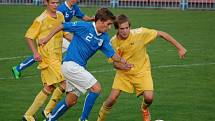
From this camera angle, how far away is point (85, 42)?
10.4 m

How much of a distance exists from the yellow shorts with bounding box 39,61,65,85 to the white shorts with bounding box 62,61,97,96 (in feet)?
3.18

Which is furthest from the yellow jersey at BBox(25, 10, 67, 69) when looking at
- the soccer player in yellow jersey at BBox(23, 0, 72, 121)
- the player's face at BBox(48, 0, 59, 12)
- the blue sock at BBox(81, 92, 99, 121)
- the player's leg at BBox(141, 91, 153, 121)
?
the player's leg at BBox(141, 91, 153, 121)

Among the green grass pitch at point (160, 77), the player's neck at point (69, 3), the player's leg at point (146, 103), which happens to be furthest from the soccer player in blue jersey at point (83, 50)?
the player's neck at point (69, 3)

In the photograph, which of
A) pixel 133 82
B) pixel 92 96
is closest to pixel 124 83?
pixel 133 82

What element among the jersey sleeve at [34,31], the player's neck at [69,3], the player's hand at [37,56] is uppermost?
the player's neck at [69,3]

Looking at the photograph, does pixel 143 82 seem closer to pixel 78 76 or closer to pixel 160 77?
pixel 78 76

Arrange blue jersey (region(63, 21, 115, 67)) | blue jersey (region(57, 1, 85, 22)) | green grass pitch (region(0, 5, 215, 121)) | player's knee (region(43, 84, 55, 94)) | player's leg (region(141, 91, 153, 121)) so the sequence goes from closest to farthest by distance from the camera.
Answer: blue jersey (region(63, 21, 115, 67)) < player's leg (region(141, 91, 153, 121)) < player's knee (region(43, 84, 55, 94)) < green grass pitch (region(0, 5, 215, 121)) < blue jersey (region(57, 1, 85, 22))

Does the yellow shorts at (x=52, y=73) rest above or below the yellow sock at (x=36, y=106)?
above

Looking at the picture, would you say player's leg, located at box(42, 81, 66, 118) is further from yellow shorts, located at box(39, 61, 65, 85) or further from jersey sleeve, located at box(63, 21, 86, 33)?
jersey sleeve, located at box(63, 21, 86, 33)

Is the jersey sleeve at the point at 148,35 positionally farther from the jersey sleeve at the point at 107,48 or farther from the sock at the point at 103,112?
the sock at the point at 103,112

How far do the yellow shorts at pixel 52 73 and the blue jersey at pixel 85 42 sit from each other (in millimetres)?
1023

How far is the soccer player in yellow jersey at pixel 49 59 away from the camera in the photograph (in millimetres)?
11445

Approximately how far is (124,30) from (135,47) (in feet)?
1.33

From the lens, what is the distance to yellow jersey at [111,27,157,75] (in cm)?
1100
